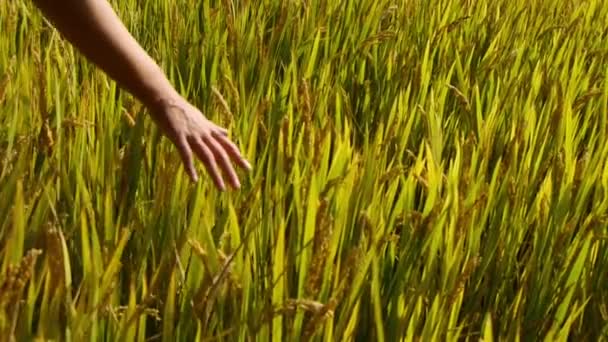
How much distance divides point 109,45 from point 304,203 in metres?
0.28

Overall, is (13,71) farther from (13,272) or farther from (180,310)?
(13,272)

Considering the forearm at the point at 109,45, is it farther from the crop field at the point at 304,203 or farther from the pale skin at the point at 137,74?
the crop field at the point at 304,203

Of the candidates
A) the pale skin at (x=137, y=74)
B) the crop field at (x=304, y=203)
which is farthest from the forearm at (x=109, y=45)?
the crop field at (x=304, y=203)

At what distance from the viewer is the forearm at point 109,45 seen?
976mm

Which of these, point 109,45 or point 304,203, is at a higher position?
point 109,45

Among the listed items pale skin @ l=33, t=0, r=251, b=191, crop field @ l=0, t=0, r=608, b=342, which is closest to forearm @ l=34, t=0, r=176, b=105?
pale skin @ l=33, t=0, r=251, b=191

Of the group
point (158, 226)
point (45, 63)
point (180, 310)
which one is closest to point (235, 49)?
point (45, 63)

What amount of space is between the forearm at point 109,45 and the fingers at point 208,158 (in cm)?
7

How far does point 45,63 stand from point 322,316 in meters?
0.95

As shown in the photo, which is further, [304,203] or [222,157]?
[304,203]

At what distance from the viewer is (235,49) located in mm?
1713

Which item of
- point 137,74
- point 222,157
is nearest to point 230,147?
point 222,157

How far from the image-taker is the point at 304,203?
3.47 ft

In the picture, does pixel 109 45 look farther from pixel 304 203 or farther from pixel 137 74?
pixel 304 203
